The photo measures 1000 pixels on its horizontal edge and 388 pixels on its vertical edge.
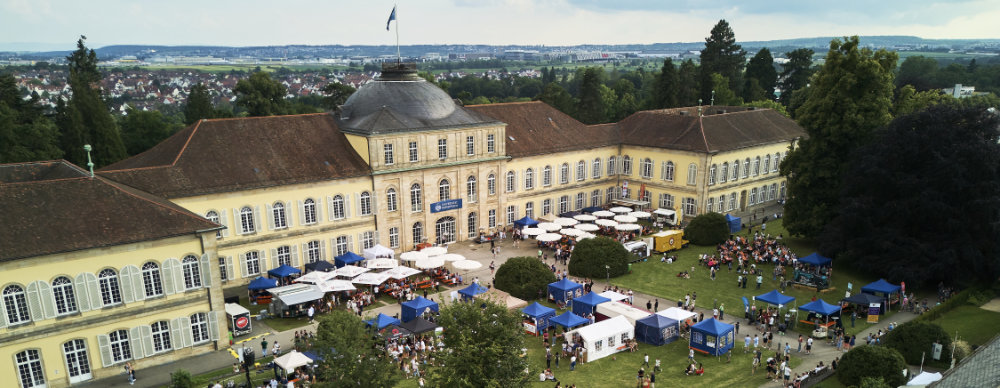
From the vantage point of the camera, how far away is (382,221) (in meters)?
46.2

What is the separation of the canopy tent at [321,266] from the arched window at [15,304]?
16.9 meters

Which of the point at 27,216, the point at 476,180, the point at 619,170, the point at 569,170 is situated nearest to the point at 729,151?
the point at 619,170

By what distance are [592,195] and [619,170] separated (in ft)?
12.8

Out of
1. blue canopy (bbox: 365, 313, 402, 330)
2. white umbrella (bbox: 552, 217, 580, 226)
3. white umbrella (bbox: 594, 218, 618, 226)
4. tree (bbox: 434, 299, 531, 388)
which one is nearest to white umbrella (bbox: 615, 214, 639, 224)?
white umbrella (bbox: 594, 218, 618, 226)

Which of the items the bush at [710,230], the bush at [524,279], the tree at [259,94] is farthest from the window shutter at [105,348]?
the tree at [259,94]

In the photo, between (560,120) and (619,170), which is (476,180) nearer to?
(560,120)

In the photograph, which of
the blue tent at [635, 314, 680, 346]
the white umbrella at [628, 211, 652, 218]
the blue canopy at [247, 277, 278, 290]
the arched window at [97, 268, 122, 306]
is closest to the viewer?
the arched window at [97, 268, 122, 306]

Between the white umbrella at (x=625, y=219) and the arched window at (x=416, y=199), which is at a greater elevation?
the arched window at (x=416, y=199)

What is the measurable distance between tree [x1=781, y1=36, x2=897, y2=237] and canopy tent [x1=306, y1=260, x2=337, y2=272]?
33305 mm

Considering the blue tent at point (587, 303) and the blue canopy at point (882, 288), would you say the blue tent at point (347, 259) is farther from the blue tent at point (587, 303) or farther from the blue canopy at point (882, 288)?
the blue canopy at point (882, 288)

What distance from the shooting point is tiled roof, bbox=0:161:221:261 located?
26734mm

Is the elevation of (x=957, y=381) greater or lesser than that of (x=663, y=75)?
lesser

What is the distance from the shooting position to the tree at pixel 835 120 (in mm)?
44594

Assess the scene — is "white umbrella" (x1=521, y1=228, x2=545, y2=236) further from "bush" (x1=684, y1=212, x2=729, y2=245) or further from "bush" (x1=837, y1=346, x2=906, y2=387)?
"bush" (x1=837, y1=346, x2=906, y2=387)
